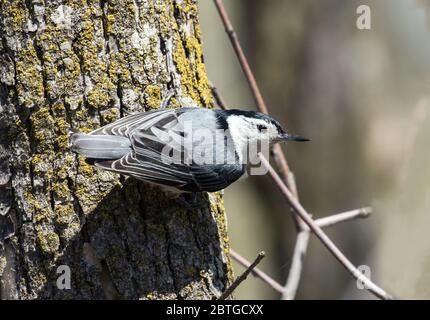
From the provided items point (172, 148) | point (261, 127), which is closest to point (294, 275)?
point (261, 127)

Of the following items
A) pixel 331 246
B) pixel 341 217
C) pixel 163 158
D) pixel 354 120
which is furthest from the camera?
pixel 354 120

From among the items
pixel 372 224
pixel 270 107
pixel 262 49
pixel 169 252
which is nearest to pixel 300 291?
pixel 372 224

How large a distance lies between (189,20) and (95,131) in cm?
66

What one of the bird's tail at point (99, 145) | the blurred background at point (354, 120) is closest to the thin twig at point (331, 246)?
the bird's tail at point (99, 145)

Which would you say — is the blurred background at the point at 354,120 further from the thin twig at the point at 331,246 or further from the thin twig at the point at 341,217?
the thin twig at the point at 331,246

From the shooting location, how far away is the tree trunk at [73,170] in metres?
2.31

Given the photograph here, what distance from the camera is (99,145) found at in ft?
7.46

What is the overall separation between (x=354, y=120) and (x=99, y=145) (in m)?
3.21

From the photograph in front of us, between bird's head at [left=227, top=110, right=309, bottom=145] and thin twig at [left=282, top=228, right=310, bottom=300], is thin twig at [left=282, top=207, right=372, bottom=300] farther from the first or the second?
bird's head at [left=227, top=110, right=309, bottom=145]

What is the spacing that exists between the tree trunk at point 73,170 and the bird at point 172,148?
9cm

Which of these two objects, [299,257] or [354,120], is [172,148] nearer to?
[299,257]

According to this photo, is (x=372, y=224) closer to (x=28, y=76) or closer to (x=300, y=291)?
(x=300, y=291)

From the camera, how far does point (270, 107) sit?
532cm
